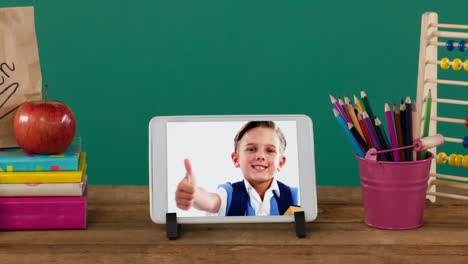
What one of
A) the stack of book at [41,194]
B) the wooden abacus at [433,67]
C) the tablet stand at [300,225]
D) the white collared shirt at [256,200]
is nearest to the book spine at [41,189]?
the stack of book at [41,194]

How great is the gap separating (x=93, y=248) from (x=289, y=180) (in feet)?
1.06

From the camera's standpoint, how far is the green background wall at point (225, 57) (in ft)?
6.24

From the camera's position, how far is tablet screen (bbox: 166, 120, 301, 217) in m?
1.14

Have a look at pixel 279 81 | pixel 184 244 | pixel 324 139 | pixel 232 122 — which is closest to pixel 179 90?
pixel 279 81

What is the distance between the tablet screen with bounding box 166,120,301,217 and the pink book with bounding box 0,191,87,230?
152 mm

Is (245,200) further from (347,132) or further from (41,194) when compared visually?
(41,194)

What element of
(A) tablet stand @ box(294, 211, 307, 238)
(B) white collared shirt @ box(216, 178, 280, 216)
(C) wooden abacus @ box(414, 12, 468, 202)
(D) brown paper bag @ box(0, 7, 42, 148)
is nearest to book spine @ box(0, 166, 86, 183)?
(D) brown paper bag @ box(0, 7, 42, 148)

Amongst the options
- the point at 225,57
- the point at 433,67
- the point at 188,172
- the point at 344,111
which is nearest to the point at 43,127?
the point at 188,172

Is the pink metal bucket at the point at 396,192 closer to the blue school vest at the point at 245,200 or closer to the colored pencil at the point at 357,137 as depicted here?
the colored pencil at the point at 357,137

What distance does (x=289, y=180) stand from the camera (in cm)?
116

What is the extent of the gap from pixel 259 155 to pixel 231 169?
0.17 feet

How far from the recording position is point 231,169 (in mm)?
1162

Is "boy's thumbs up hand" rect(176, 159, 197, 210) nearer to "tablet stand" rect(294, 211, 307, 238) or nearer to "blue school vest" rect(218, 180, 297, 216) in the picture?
"blue school vest" rect(218, 180, 297, 216)

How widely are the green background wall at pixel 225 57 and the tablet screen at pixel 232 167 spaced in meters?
0.77
